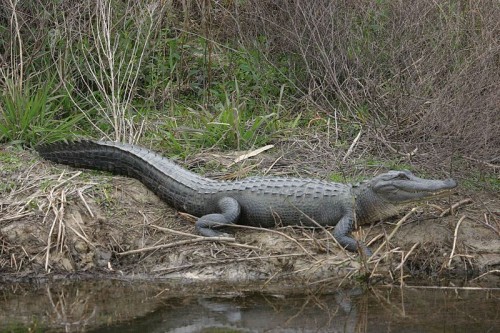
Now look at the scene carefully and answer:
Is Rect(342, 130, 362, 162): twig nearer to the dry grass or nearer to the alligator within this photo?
the dry grass

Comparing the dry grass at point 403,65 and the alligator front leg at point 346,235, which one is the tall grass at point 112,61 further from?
the alligator front leg at point 346,235

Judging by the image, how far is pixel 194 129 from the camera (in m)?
7.98

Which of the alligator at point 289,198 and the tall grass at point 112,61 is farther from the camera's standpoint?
the tall grass at point 112,61

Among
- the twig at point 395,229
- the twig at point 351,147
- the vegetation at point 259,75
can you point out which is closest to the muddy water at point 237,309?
the twig at point 395,229

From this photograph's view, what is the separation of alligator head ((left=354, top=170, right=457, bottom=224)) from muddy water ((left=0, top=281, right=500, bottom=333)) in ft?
2.87

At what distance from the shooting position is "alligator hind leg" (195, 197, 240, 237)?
672 cm

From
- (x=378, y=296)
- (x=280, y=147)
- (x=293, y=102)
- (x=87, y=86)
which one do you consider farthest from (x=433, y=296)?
(x=87, y=86)

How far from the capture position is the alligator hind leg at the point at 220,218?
672 cm

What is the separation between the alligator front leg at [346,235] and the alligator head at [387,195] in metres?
0.13

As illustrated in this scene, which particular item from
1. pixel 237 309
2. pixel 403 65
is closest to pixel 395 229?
pixel 237 309

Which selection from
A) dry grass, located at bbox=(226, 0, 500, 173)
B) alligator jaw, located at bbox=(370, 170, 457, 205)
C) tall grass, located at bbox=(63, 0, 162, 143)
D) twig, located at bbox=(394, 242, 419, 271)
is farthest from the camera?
tall grass, located at bbox=(63, 0, 162, 143)

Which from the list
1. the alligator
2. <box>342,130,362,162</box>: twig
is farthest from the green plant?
<box>342,130,362,162</box>: twig

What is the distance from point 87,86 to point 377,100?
245 cm

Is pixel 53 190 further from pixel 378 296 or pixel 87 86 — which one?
pixel 378 296
